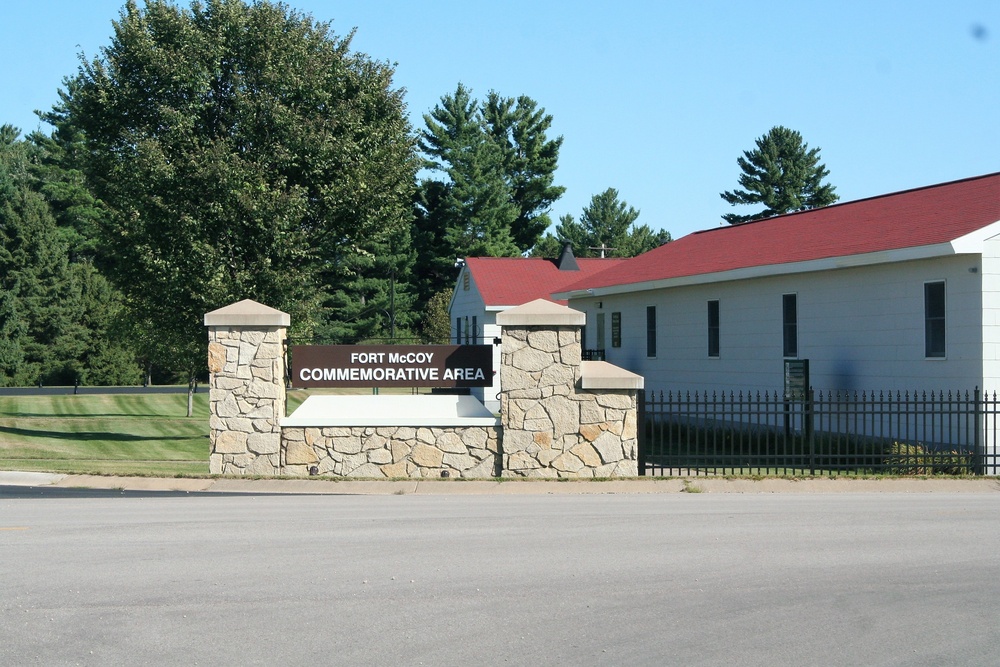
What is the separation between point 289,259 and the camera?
83.4ft

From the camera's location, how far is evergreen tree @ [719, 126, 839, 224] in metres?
81.0

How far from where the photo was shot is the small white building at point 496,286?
42.6 m

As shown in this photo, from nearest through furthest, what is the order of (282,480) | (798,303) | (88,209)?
(282,480) → (798,303) → (88,209)

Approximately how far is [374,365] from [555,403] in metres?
3.10

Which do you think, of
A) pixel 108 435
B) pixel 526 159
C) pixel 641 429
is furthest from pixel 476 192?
pixel 641 429

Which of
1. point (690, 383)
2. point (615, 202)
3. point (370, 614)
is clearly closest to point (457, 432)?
point (370, 614)

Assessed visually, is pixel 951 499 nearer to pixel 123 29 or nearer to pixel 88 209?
pixel 123 29

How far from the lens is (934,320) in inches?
804

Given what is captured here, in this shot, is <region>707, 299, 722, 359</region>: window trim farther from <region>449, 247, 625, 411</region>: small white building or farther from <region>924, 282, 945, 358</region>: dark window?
<region>449, 247, 625, 411</region>: small white building

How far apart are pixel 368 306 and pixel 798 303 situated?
143 feet

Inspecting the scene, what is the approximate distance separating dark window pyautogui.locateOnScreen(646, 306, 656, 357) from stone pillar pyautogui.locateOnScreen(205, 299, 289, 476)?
1695 centimetres

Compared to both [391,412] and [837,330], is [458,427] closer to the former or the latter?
[391,412]

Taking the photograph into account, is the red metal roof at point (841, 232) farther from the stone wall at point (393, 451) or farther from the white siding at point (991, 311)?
the stone wall at point (393, 451)

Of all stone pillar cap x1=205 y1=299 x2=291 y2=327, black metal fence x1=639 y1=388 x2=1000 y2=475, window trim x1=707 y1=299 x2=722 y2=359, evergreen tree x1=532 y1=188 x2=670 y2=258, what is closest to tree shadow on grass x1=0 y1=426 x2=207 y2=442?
stone pillar cap x1=205 y1=299 x2=291 y2=327
